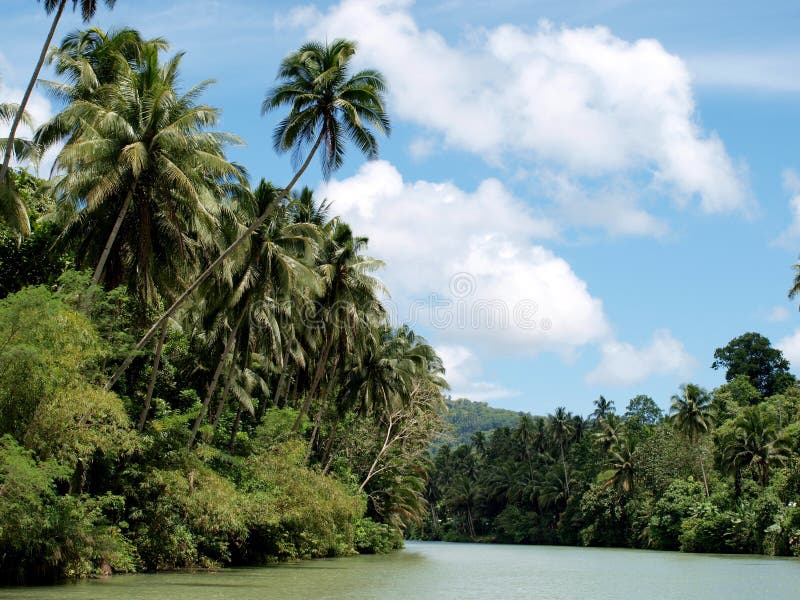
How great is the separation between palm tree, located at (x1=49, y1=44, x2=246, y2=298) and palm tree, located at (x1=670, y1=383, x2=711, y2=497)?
4454 cm

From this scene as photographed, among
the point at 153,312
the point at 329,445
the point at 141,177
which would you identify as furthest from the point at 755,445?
the point at 141,177

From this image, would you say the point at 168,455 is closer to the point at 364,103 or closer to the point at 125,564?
the point at 125,564

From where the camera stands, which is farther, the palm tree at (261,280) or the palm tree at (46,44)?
the palm tree at (261,280)

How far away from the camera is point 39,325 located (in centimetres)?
1608

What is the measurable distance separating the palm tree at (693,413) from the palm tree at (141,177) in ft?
146

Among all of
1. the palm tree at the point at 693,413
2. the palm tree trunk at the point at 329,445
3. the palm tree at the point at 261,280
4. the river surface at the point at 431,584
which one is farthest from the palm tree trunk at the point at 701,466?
the palm tree at the point at 261,280

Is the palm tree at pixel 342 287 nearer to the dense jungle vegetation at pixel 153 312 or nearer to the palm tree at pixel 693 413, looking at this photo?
the dense jungle vegetation at pixel 153 312

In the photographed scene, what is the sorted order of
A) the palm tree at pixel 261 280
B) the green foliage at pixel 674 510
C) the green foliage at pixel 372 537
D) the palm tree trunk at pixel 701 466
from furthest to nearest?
1. the palm tree trunk at pixel 701 466
2. the green foliage at pixel 674 510
3. the green foliage at pixel 372 537
4. the palm tree at pixel 261 280

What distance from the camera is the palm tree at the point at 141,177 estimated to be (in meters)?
20.5

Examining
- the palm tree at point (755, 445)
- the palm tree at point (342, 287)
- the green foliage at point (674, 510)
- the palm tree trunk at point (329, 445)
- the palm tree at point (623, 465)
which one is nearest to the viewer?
the palm tree at point (342, 287)

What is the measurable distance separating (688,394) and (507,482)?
38.6 meters

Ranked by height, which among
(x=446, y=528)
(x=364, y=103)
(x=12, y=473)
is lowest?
(x=446, y=528)

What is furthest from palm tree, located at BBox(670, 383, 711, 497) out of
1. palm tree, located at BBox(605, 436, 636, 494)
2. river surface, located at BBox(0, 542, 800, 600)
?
river surface, located at BBox(0, 542, 800, 600)

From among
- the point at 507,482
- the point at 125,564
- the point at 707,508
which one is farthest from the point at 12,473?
the point at 507,482
